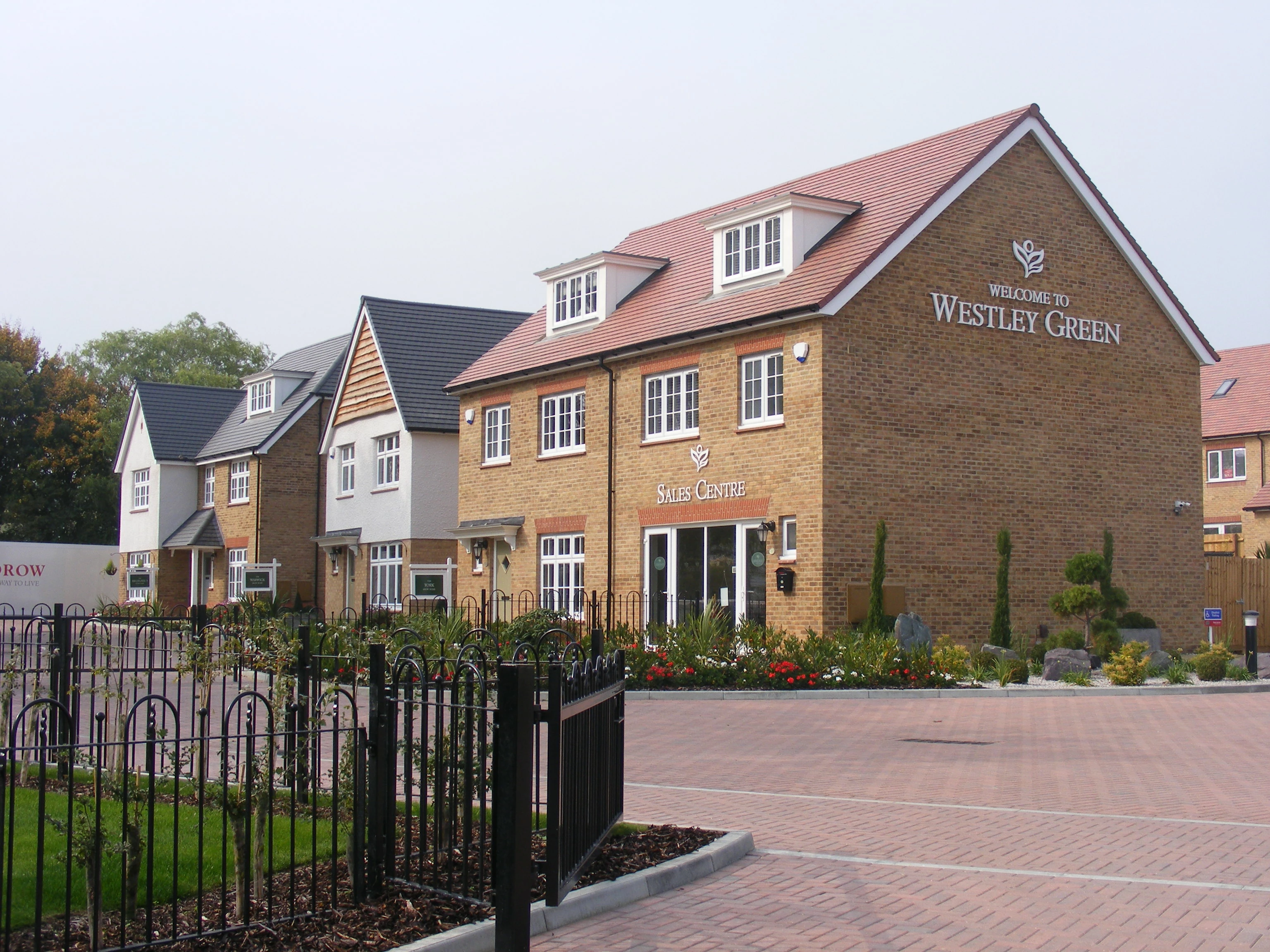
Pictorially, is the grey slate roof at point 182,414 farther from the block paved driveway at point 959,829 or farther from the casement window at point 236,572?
the block paved driveway at point 959,829

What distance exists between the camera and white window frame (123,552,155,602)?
157 feet

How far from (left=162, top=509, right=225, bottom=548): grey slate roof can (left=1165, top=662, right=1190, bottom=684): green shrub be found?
1254 inches

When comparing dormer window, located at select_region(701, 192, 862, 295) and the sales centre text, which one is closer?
the sales centre text

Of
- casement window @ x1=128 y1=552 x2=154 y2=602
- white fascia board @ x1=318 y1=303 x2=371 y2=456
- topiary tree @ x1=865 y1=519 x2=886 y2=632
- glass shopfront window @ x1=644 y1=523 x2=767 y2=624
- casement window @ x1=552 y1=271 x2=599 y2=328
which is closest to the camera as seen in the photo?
topiary tree @ x1=865 y1=519 x2=886 y2=632

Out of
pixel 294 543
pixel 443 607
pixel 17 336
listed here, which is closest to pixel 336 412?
pixel 294 543

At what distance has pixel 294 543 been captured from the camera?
1672 inches

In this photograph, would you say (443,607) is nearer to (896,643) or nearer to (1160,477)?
(896,643)

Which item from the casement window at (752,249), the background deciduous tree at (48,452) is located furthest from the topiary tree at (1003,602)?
the background deciduous tree at (48,452)

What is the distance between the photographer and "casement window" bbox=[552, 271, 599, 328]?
31078mm

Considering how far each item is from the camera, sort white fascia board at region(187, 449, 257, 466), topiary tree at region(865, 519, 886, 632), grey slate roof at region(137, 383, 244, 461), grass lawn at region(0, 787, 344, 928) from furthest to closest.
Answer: grey slate roof at region(137, 383, 244, 461)
white fascia board at region(187, 449, 257, 466)
topiary tree at region(865, 519, 886, 632)
grass lawn at region(0, 787, 344, 928)

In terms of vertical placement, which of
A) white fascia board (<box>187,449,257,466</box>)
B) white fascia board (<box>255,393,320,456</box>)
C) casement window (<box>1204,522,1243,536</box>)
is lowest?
casement window (<box>1204,522,1243,536</box>)

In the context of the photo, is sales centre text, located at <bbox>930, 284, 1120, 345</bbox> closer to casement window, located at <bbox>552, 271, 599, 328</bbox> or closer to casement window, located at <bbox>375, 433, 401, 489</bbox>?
casement window, located at <bbox>552, 271, 599, 328</bbox>

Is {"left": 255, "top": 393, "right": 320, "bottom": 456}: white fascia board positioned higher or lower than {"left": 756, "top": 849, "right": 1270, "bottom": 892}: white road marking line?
higher

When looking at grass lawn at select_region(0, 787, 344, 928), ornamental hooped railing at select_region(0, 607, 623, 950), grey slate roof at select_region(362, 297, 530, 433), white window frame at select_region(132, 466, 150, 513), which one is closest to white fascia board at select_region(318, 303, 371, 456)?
grey slate roof at select_region(362, 297, 530, 433)
